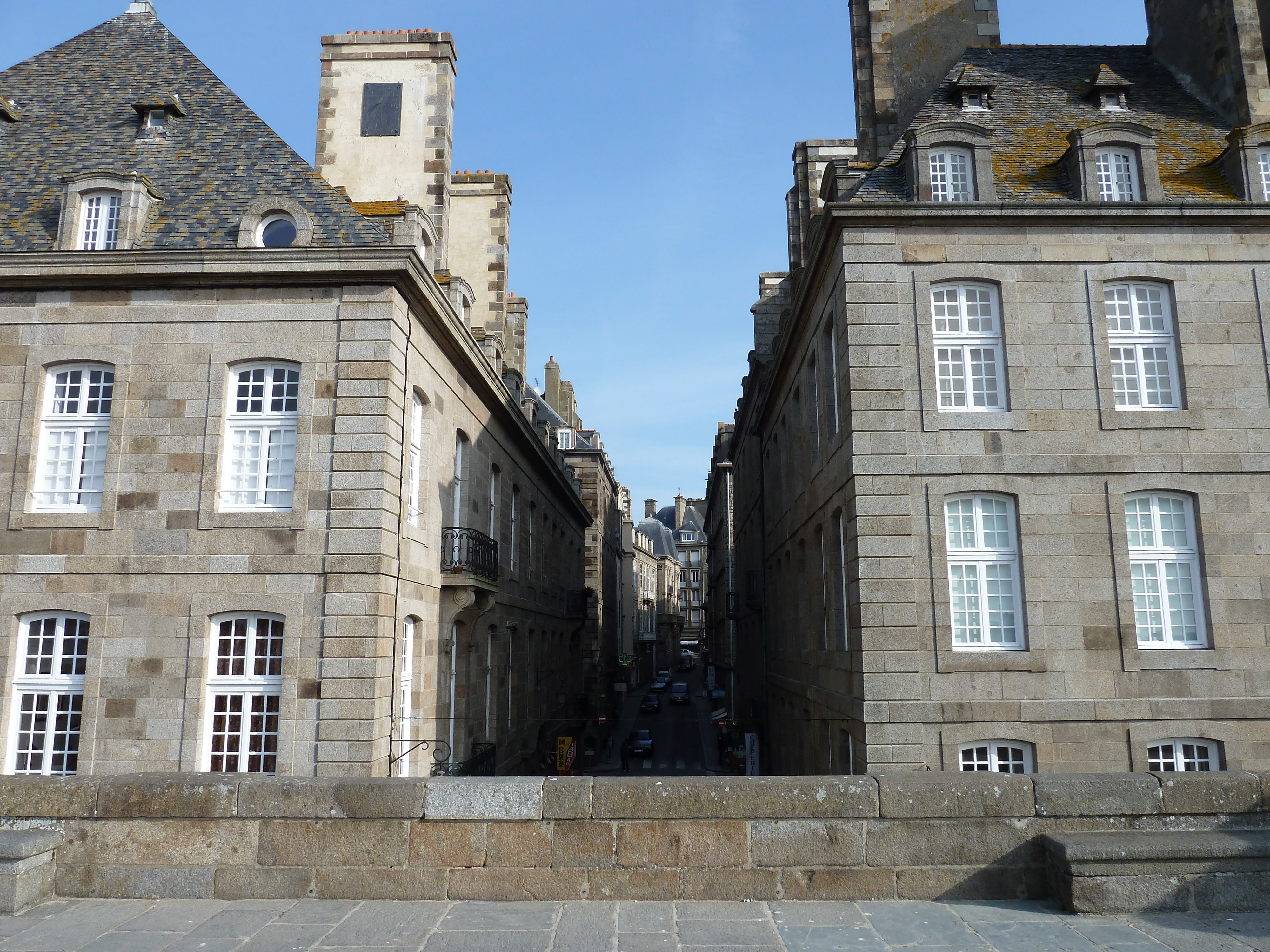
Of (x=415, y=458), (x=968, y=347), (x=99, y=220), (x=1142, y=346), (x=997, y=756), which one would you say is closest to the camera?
(x=997, y=756)

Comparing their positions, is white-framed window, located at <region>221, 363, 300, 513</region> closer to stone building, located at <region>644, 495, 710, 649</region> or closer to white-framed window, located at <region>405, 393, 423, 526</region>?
white-framed window, located at <region>405, 393, 423, 526</region>

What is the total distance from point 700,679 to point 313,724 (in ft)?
242

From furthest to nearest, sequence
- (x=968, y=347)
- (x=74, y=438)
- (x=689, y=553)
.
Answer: (x=689, y=553), (x=74, y=438), (x=968, y=347)

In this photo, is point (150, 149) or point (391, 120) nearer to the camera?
point (150, 149)

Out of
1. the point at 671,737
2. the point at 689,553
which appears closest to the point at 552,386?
the point at 671,737

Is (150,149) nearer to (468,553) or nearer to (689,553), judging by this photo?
(468,553)

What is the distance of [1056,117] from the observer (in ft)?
54.2

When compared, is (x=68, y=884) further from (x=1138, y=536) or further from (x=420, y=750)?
(x=1138, y=536)

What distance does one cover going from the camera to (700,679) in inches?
3329

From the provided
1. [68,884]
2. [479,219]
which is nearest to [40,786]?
[68,884]

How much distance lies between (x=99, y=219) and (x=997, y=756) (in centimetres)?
1542

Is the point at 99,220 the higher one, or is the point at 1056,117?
the point at 1056,117

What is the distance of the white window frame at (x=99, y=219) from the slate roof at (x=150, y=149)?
0.40m

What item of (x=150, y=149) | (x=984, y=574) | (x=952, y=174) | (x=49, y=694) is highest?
(x=150, y=149)
